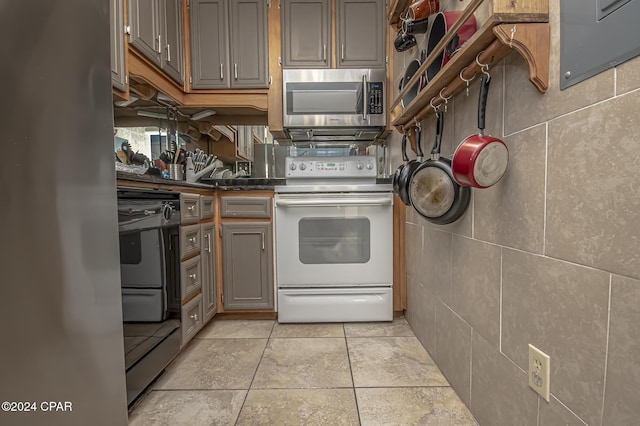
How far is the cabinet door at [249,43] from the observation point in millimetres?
2146

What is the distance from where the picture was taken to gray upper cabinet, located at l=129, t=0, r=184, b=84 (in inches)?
63.6

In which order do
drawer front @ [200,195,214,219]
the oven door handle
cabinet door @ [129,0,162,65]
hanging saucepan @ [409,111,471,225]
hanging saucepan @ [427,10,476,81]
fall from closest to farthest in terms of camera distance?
hanging saucepan @ [427,10,476,81]
hanging saucepan @ [409,111,471,225]
cabinet door @ [129,0,162,65]
drawer front @ [200,195,214,219]
the oven door handle

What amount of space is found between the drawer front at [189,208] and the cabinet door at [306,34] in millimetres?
1227

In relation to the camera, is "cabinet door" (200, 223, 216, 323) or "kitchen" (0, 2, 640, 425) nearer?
"kitchen" (0, 2, 640, 425)

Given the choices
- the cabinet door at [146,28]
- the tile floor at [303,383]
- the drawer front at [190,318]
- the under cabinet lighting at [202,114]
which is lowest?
the tile floor at [303,383]

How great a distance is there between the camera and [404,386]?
1.23m

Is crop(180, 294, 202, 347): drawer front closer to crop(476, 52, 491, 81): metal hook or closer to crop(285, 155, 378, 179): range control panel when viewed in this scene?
crop(285, 155, 378, 179): range control panel

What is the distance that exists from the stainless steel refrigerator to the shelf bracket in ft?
2.51

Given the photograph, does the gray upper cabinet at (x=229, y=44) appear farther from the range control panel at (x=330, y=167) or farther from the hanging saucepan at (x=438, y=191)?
the hanging saucepan at (x=438, y=191)

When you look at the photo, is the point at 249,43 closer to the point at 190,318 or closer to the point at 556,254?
the point at 190,318

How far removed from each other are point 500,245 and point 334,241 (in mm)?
1116

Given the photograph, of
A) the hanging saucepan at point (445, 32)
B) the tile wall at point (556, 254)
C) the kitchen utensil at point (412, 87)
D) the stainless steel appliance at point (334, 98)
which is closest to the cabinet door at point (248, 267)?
the stainless steel appliance at point (334, 98)

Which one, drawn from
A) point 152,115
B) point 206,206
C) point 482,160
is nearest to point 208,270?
point 206,206

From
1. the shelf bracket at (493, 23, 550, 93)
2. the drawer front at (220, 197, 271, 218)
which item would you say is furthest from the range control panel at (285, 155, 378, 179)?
the shelf bracket at (493, 23, 550, 93)
